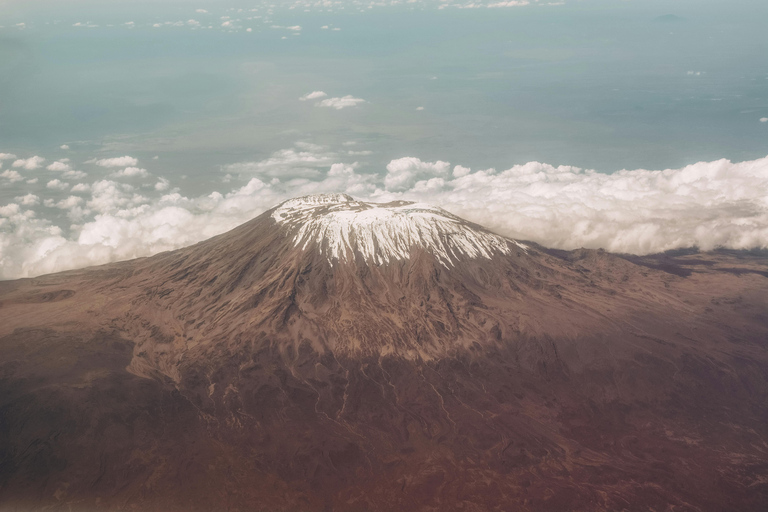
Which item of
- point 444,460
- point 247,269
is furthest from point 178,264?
point 444,460

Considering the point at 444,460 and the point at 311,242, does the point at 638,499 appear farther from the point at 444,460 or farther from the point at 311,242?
the point at 311,242

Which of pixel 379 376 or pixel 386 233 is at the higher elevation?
pixel 386 233

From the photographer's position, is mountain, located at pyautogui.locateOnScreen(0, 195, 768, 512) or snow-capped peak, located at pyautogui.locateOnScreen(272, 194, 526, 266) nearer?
mountain, located at pyautogui.locateOnScreen(0, 195, 768, 512)

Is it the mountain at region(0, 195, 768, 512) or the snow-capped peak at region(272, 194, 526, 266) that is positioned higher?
the snow-capped peak at region(272, 194, 526, 266)

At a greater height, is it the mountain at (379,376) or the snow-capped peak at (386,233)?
the snow-capped peak at (386,233)

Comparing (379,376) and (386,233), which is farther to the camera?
(386,233)
